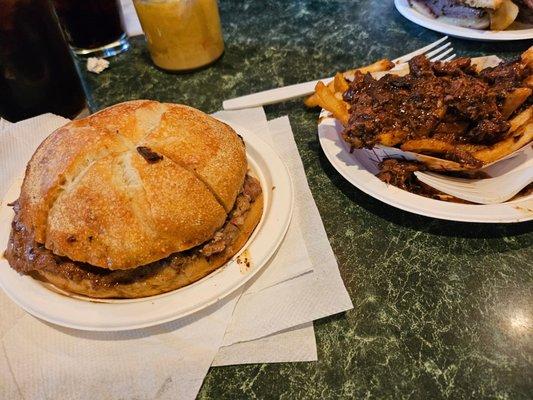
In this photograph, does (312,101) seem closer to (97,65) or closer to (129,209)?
(129,209)

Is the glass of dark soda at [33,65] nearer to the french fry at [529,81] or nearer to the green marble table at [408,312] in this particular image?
the green marble table at [408,312]

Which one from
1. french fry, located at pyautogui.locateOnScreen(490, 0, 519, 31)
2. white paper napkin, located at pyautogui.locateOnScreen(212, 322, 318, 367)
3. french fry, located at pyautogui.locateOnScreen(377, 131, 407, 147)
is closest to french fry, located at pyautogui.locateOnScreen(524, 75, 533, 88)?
french fry, located at pyautogui.locateOnScreen(377, 131, 407, 147)

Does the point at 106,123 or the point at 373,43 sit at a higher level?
the point at 106,123

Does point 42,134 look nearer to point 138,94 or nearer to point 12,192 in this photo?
point 12,192

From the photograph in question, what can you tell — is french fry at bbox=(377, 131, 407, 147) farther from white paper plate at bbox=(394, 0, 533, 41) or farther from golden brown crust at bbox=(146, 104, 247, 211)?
white paper plate at bbox=(394, 0, 533, 41)

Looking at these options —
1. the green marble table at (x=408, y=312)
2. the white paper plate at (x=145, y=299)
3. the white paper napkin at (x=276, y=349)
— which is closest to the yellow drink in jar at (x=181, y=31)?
the green marble table at (x=408, y=312)

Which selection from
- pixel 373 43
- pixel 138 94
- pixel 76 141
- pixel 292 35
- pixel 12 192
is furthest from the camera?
pixel 292 35

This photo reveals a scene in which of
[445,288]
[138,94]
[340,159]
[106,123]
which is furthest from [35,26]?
[445,288]
